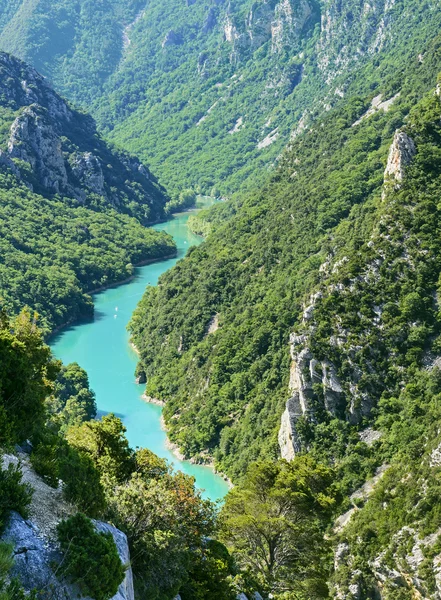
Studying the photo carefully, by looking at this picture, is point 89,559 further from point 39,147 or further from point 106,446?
point 39,147

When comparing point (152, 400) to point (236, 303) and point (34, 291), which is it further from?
point (34, 291)

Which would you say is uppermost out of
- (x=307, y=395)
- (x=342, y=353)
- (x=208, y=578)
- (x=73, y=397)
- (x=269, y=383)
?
(x=342, y=353)

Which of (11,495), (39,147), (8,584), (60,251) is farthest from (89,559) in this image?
(39,147)

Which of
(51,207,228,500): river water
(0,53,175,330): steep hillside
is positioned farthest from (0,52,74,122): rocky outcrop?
(51,207,228,500): river water

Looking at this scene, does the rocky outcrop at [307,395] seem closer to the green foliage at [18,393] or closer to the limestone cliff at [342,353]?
the limestone cliff at [342,353]

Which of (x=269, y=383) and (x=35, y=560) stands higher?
(x=35, y=560)

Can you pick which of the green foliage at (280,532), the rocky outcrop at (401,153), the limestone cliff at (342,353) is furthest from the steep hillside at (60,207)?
the green foliage at (280,532)

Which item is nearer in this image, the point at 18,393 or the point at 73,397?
the point at 18,393

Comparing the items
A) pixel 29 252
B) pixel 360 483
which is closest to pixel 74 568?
pixel 360 483
